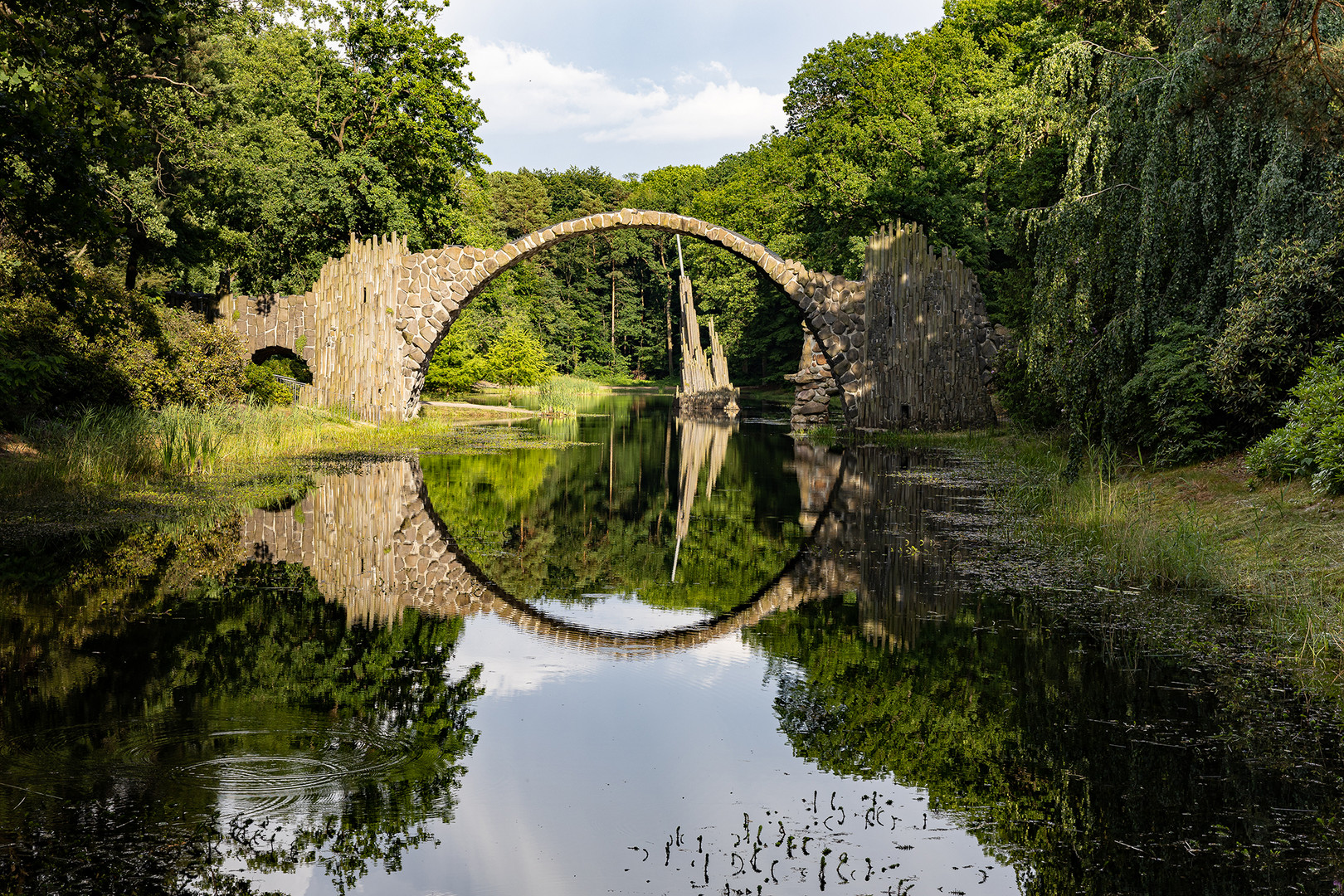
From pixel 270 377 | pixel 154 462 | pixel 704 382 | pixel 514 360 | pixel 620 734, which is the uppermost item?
pixel 514 360

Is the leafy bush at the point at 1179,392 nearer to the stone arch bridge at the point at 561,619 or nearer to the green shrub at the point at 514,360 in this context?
the stone arch bridge at the point at 561,619

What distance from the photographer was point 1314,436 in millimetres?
8867

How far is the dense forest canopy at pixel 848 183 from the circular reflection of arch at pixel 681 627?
423 cm

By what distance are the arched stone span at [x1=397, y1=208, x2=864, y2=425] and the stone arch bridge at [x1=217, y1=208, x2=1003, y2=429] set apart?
24 millimetres

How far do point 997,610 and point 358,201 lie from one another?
24.5 m

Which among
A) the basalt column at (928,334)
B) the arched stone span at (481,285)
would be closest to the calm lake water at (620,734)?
the basalt column at (928,334)

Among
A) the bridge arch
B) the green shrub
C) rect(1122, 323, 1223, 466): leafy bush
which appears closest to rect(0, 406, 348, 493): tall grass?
the bridge arch

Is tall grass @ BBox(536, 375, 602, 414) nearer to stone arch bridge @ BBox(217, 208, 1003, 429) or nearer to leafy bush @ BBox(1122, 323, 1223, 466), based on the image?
stone arch bridge @ BBox(217, 208, 1003, 429)

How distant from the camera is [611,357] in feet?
235

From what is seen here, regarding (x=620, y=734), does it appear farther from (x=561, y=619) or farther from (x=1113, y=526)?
(x=1113, y=526)

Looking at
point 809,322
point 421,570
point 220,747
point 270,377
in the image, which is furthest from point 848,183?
point 220,747

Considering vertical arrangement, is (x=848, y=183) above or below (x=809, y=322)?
above

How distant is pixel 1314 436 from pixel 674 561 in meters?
5.57

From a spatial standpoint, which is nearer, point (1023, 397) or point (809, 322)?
point (1023, 397)
